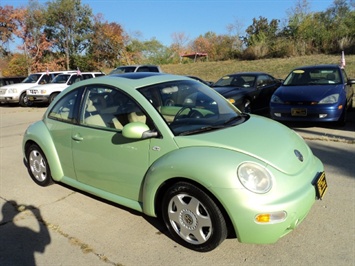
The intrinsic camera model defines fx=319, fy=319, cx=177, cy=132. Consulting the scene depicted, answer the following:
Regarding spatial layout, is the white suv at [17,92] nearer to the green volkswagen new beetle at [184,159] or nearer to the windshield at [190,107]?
the green volkswagen new beetle at [184,159]

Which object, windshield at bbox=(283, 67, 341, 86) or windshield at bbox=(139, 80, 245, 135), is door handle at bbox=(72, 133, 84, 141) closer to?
windshield at bbox=(139, 80, 245, 135)

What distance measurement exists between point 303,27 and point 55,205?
94.6ft

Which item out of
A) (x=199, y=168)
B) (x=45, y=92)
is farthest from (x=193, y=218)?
(x=45, y=92)

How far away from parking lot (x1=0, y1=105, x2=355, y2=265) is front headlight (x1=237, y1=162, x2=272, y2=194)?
0.67m

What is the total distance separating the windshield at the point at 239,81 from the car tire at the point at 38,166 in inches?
275

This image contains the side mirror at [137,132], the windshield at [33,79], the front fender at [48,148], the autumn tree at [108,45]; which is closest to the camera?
the side mirror at [137,132]

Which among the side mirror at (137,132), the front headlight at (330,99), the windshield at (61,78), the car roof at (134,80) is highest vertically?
the windshield at (61,78)

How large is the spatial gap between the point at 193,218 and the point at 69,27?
38029mm

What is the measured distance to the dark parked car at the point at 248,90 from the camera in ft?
30.1

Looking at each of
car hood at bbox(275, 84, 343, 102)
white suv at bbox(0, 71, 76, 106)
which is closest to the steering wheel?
car hood at bbox(275, 84, 343, 102)

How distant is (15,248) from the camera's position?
9.93 feet

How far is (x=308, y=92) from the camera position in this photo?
745 centimetres

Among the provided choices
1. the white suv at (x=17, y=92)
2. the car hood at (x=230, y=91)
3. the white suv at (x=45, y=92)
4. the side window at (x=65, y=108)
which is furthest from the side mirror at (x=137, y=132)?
the white suv at (x=17, y=92)

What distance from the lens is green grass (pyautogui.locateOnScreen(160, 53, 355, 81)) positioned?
21.1 meters
